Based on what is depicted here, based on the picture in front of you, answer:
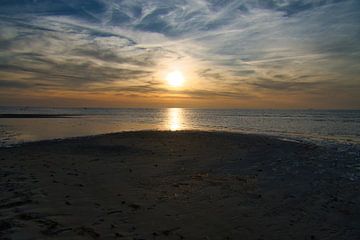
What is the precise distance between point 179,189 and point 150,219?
269cm

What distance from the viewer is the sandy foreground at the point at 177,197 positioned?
6.01 meters

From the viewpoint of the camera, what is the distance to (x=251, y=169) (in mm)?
12664

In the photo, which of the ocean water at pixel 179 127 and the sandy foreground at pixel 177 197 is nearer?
the sandy foreground at pixel 177 197

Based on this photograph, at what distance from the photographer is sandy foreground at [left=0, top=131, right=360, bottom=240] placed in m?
6.01

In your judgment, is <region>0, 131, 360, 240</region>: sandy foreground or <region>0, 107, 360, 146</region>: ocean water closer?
<region>0, 131, 360, 240</region>: sandy foreground

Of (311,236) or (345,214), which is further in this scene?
(345,214)

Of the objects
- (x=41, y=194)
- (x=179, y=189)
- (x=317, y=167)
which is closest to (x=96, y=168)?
(x=41, y=194)

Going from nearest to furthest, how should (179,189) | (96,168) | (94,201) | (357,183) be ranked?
(94,201) → (179,189) → (357,183) → (96,168)

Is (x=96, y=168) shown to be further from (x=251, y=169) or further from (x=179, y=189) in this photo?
(x=251, y=169)

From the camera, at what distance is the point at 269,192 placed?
898cm

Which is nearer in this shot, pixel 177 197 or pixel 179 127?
pixel 177 197

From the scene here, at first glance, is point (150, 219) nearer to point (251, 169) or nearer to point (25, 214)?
point (25, 214)

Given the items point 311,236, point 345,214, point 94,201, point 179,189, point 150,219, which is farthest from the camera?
point 179,189

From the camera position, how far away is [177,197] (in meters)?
8.30
